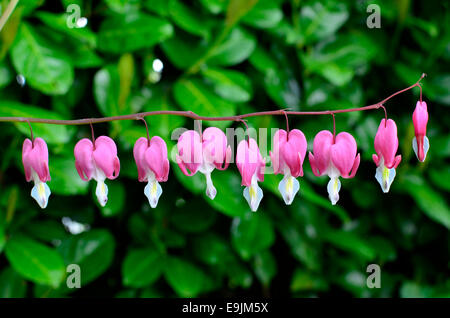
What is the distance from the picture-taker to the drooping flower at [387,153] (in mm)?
787

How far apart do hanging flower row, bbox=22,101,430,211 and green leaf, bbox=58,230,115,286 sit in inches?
24.7

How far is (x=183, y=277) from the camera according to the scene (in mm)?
1474

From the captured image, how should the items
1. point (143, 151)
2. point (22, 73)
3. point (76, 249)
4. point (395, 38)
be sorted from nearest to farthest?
point (143, 151) < point (22, 73) < point (76, 249) < point (395, 38)

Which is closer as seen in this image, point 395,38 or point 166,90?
point 166,90

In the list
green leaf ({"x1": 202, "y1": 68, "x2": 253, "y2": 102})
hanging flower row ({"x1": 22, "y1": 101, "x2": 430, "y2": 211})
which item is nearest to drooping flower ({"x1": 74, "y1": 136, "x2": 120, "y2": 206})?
hanging flower row ({"x1": 22, "y1": 101, "x2": 430, "y2": 211})

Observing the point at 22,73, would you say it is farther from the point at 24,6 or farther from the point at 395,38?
the point at 395,38

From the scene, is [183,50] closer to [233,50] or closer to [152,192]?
[233,50]

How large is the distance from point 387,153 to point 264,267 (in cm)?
88

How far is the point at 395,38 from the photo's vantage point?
1757 mm

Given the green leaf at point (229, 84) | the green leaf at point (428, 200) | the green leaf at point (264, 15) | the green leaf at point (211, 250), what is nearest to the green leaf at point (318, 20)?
the green leaf at point (264, 15)

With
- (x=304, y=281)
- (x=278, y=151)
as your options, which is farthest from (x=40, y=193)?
(x=304, y=281)

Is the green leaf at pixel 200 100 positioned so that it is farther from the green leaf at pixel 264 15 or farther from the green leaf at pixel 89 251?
the green leaf at pixel 89 251
